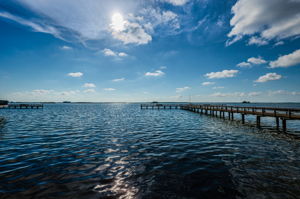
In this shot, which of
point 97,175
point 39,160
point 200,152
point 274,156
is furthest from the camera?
point 200,152

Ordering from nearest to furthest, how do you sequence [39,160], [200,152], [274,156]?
[39,160]
[274,156]
[200,152]

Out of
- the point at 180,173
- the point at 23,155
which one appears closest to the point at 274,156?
the point at 180,173

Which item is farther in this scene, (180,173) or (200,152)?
(200,152)

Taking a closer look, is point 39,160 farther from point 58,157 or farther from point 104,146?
point 104,146

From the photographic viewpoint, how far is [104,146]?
10.3 metres

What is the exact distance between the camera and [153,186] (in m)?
5.16

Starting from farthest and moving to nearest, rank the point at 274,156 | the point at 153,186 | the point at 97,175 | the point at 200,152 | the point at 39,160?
the point at 200,152, the point at 274,156, the point at 39,160, the point at 97,175, the point at 153,186

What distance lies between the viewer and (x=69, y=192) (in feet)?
15.7

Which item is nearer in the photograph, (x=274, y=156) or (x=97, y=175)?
(x=97, y=175)

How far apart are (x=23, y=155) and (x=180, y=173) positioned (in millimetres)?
9186

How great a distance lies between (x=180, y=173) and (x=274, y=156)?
6249mm

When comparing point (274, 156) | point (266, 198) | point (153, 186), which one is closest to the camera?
point (266, 198)

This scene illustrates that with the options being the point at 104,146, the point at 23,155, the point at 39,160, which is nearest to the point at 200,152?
the point at 104,146

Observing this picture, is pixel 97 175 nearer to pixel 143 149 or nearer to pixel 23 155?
pixel 143 149
